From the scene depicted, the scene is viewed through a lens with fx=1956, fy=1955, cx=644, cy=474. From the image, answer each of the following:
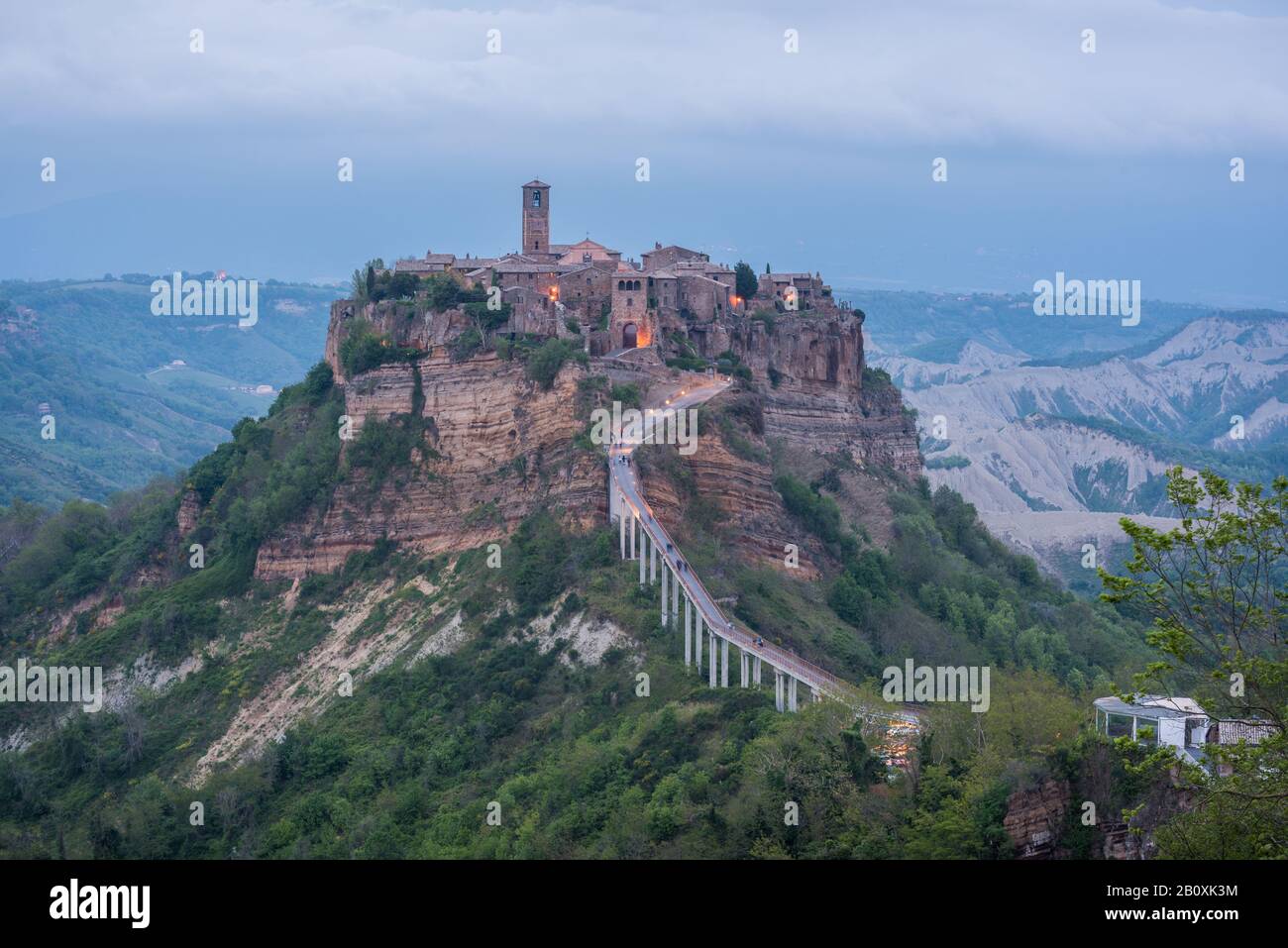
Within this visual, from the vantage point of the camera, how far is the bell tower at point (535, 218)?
84.2 meters

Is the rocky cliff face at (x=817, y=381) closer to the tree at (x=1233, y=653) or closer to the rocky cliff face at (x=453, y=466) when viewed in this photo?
the rocky cliff face at (x=453, y=466)

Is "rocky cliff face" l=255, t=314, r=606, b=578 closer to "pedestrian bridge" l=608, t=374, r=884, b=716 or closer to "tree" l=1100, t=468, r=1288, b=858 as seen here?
"pedestrian bridge" l=608, t=374, r=884, b=716

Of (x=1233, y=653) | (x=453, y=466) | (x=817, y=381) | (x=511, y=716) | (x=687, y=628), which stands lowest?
(x=511, y=716)

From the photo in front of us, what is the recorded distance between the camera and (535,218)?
278 feet

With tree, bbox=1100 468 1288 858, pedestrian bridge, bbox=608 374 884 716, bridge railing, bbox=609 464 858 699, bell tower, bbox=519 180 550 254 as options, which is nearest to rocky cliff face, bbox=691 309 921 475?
bell tower, bbox=519 180 550 254

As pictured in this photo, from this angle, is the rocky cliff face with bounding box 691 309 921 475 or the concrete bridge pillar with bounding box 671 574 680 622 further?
the rocky cliff face with bounding box 691 309 921 475

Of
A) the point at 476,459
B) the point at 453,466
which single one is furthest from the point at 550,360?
the point at 453,466

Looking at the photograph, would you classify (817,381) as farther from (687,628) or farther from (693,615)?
(687,628)

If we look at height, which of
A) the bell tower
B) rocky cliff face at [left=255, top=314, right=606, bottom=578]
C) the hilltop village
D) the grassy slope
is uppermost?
the bell tower

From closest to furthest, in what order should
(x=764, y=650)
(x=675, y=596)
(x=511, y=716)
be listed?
1. (x=764, y=650)
2. (x=675, y=596)
3. (x=511, y=716)

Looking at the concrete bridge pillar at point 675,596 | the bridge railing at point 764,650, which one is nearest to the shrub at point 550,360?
the bridge railing at point 764,650

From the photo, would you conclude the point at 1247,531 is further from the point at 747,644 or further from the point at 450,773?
the point at 450,773

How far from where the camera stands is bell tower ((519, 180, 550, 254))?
8425 cm
